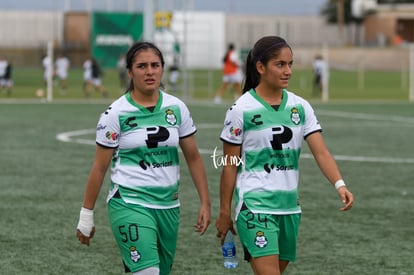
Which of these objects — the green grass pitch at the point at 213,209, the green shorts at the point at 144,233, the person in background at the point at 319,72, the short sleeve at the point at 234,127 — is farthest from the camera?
the person in background at the point at 319,72

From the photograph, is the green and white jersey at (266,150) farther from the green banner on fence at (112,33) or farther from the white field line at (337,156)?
the green banner on fence at (112,33)

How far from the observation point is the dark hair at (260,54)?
6668 millimetres

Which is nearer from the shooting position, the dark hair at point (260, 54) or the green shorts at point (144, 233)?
the green shorts at point (144, 233)

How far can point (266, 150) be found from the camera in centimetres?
661

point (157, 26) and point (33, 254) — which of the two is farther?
point (157, 26)

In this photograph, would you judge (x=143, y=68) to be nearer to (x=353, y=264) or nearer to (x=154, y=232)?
(x=154, y=232)

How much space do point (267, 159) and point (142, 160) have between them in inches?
30.3

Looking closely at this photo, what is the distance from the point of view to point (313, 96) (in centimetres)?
4672

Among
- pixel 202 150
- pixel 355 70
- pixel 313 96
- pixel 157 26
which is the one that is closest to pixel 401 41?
pixel 355 70

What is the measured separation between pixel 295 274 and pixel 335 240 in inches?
68.1

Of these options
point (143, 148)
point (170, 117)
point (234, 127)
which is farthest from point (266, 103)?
point (143, 148)

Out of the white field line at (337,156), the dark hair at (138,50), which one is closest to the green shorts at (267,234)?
the dark hair at (138,50)

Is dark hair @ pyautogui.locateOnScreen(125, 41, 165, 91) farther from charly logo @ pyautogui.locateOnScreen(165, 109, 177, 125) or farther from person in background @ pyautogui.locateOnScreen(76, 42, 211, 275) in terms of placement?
charly logo @ pyautogui.locateOnScreen(165, 109, 177, 125)

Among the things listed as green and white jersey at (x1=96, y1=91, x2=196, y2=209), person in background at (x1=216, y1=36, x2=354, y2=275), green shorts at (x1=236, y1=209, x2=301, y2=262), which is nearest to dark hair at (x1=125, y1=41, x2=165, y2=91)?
green and white jersey at (x1=96, y1=91, x2=196, y2=209)
